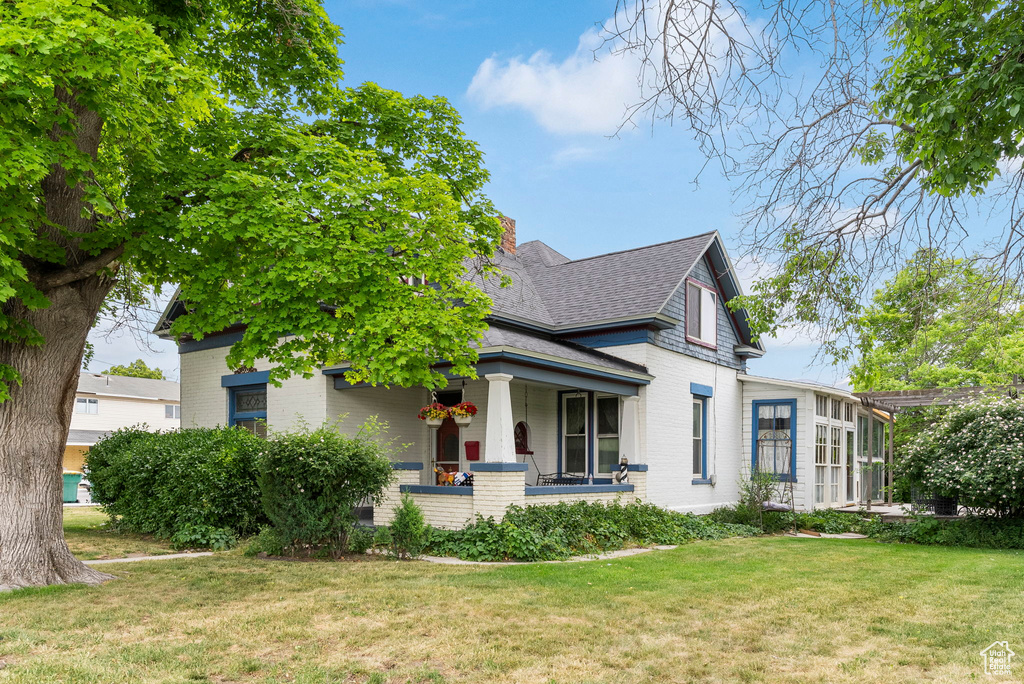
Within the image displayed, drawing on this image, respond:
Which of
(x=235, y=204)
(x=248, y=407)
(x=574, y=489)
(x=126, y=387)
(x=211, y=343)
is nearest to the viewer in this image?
(x=235, y=204)

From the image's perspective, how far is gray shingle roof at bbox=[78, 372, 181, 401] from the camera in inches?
1751

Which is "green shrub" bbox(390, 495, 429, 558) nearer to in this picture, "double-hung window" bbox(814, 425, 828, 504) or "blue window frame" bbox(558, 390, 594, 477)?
"blue window frame" bbox(558, 390, 594, 477)

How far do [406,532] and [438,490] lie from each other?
5.17ft

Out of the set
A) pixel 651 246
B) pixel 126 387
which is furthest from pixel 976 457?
pixel 126 387

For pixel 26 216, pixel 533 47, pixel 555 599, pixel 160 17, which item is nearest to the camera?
pixel 533 47

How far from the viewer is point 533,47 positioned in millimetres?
5449

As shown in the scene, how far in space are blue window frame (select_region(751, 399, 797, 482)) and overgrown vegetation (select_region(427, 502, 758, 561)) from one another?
4474mm

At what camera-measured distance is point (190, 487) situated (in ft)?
45.5

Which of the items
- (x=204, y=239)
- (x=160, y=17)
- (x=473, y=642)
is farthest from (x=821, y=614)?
(x=160, y=17)

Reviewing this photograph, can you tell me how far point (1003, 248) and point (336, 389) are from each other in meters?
13.0

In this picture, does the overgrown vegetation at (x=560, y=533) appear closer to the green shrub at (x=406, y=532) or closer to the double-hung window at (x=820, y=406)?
the green shrub at (x=406, y=532)

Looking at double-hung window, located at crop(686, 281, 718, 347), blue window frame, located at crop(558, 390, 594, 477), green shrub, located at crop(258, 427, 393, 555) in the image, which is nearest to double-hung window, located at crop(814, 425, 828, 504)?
double-hung window, located at crop(686, 281, 718, 347)

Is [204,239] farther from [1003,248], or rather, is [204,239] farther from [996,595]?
[996,595]

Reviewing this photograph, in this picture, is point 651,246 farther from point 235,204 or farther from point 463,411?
point 235,204
